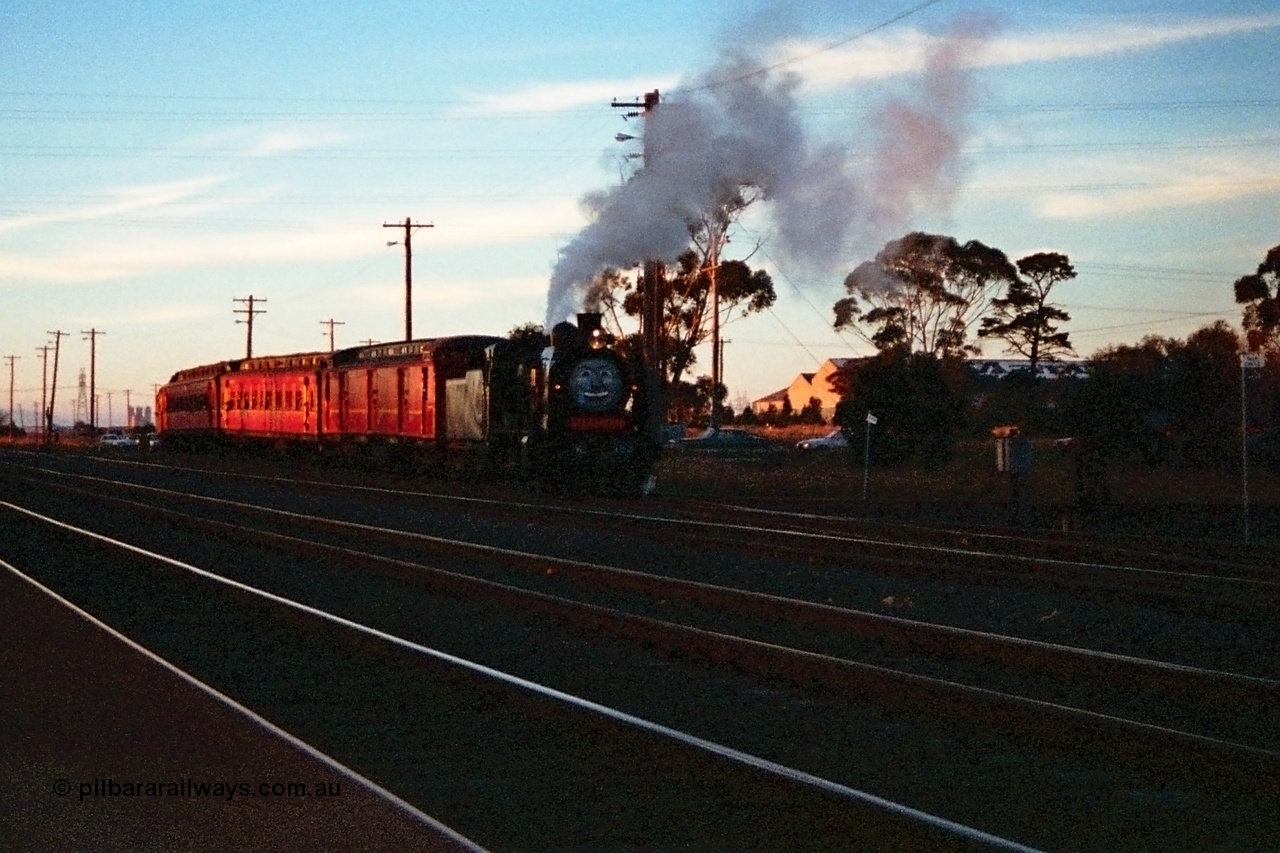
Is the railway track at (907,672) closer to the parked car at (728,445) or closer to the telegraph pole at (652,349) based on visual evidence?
the telegraph pole at (652,349)

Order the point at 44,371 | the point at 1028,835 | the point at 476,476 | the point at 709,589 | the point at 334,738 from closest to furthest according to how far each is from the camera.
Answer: the point at 1028,835
the point at 334,738
the point at 709,589
the point at 476,476
the point at 44,371

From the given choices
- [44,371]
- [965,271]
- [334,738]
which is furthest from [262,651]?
[44,371]

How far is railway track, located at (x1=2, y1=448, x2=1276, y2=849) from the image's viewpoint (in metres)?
7.90

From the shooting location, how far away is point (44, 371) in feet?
459

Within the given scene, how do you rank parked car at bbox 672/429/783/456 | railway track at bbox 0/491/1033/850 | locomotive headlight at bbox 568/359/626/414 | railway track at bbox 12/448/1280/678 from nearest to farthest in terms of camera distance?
railway track at bbox 0/491/1033/850, railway track at bbox 12/448/1280/678, locomotive headlight at bbox 568/359/626/414, parked car at bbox 672/429/783/456

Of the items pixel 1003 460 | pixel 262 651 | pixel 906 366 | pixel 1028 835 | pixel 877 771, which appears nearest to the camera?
pixel 1028 835

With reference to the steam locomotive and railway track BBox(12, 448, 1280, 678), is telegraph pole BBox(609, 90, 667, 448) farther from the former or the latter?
railway track BBox(12, 448, 1280, 678)

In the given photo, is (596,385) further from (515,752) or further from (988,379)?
(988,379)

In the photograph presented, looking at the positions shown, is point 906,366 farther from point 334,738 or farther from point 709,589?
point 334,738

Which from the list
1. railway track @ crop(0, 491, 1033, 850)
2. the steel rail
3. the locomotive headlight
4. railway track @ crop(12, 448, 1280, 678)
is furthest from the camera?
the locomotive headlight

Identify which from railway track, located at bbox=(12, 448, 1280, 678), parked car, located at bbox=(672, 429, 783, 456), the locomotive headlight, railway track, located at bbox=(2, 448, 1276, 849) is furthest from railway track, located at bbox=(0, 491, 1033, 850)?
parked car, located at bbox=(672, 429, 783, 456)

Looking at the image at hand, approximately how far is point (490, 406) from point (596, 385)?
10.1ft

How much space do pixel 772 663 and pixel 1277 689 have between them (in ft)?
11.0

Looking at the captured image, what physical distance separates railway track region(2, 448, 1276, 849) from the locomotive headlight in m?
9.85
